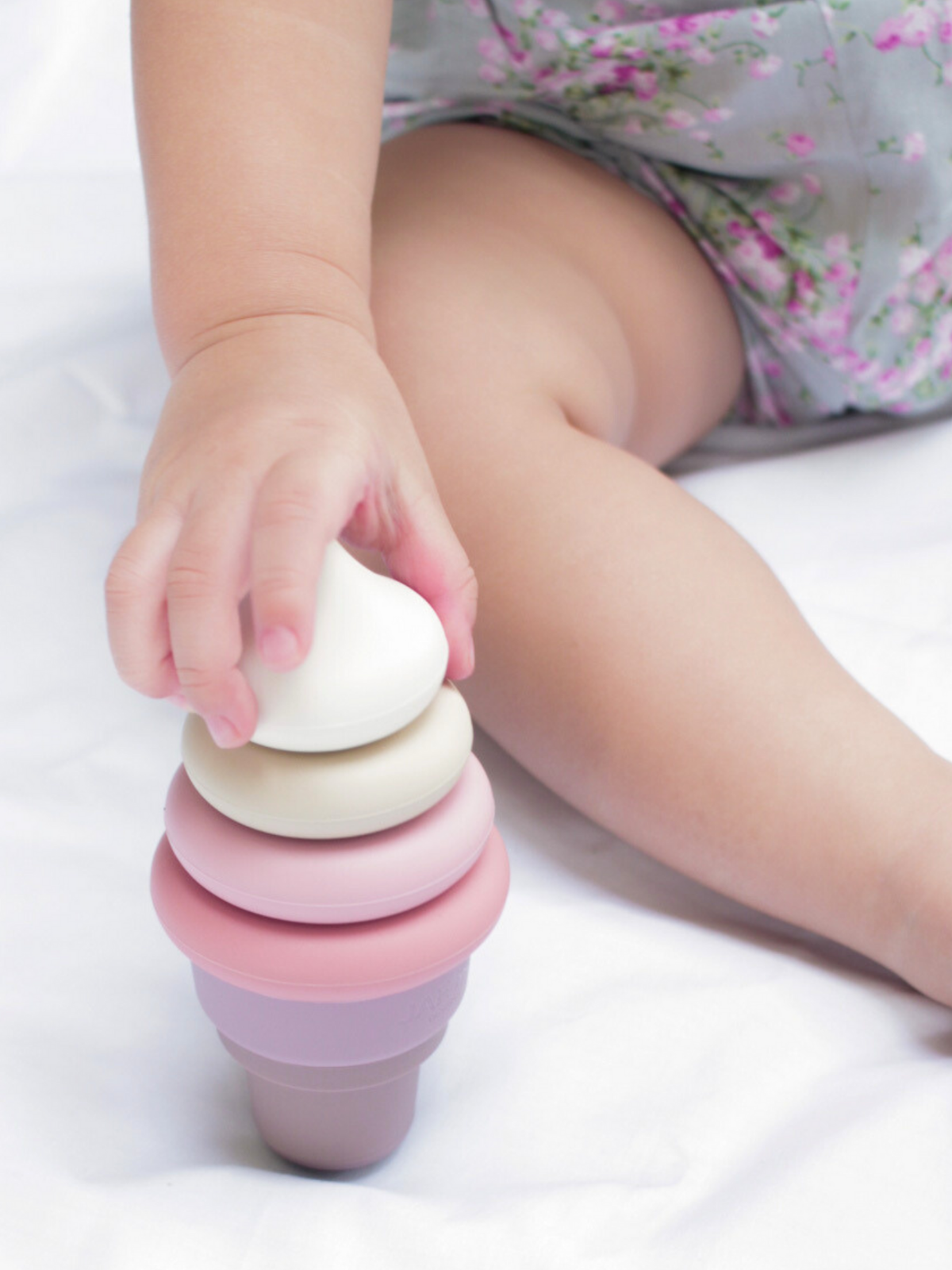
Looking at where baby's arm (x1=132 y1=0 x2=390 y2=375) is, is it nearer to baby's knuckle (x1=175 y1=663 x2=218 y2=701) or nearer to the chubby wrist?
the chubby wrist

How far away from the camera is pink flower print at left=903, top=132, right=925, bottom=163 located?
0.67 meters

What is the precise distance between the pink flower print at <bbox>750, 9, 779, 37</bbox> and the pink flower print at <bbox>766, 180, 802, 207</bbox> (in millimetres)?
81

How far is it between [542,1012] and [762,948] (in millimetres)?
97

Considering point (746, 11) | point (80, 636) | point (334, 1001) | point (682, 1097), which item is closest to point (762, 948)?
point (682, 1097)

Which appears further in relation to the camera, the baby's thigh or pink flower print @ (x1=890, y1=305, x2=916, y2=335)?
pink flower print @ (x1=890, y1=305, x2=916, y2=335)

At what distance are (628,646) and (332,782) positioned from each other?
0.74 feet

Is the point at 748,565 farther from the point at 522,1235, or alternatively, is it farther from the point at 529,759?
the point at 522,1235

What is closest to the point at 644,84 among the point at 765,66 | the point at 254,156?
the point at 765,66

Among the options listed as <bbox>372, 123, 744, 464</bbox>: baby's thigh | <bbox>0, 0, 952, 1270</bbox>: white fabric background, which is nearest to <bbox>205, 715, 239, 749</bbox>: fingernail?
<bbox>0, 0, 952, 1270</bbox>: white fabric background

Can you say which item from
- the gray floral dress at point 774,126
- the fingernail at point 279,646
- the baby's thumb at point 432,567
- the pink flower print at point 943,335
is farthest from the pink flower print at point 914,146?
the fingernail at point 279,646

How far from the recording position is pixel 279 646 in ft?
1.04

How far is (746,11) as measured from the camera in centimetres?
65

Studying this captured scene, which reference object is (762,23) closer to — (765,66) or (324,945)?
(765,66)

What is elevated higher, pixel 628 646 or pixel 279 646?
pixel 279 646
